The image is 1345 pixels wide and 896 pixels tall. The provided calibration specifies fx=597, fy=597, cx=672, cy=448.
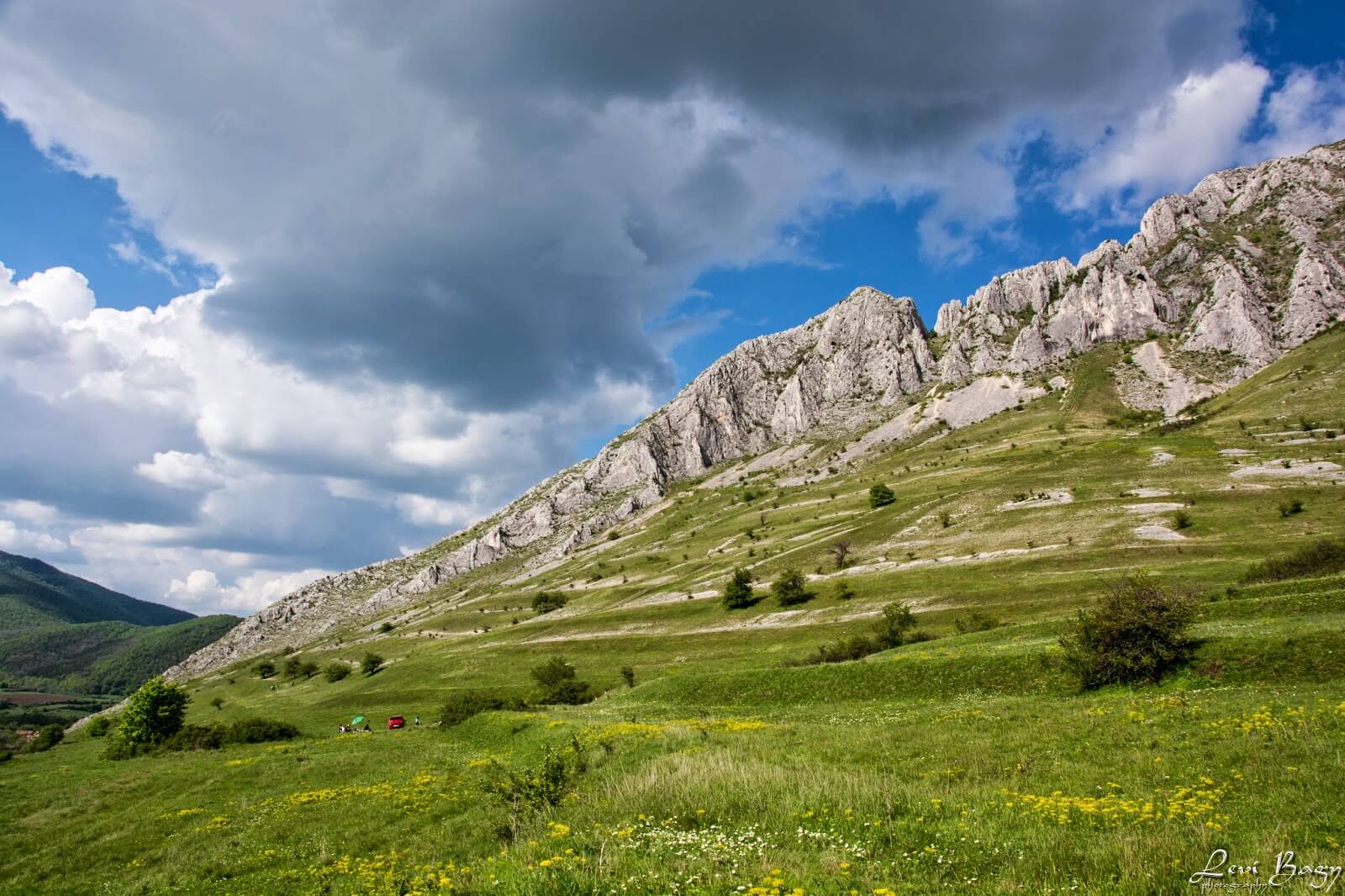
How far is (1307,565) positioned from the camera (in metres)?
45.5

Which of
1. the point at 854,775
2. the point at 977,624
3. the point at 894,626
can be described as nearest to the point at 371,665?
the point at 894,626

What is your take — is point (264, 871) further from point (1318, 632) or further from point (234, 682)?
point (234, 682)

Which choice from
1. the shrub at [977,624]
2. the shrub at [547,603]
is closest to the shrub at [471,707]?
the shrub at [977,624]

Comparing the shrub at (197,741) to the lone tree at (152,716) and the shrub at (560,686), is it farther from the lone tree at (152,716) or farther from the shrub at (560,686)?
the shrub at (560,686)

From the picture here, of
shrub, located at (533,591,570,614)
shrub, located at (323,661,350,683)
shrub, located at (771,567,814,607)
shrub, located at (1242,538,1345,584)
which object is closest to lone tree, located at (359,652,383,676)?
shrub, located at (323,661,350,683)

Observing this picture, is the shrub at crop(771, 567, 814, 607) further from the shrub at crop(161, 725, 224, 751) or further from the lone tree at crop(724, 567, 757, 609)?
the shrub at crop(161, 725, 224, 751)

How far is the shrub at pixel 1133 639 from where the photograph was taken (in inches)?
1117

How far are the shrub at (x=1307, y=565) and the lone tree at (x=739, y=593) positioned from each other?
6157 cm

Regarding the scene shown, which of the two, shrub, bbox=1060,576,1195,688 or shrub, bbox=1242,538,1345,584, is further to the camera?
shrub, bbox=1242,538,1345,584

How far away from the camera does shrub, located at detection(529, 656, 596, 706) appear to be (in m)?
64.8

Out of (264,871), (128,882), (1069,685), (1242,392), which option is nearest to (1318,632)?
(1069,685)

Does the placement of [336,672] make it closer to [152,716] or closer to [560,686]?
[152,716]

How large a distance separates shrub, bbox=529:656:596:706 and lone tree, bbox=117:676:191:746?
1503 inches

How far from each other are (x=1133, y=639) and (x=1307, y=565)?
1218 inches
